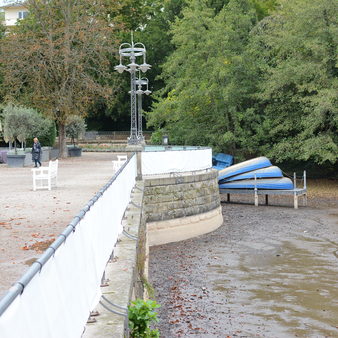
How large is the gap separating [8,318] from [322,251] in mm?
16173

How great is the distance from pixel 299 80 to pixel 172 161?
559 inches

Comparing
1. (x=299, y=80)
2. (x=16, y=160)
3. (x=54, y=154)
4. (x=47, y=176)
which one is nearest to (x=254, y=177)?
(x=299, y=80)

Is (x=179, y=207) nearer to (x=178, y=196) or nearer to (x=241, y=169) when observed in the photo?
(x=178, y=196)

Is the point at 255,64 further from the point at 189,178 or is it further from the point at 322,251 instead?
the point at 322,251

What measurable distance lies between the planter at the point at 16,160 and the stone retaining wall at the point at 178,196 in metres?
12.3

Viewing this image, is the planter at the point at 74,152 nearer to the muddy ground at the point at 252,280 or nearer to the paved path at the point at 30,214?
the paved path at the point at 30,214

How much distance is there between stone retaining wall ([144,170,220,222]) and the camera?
18641mm

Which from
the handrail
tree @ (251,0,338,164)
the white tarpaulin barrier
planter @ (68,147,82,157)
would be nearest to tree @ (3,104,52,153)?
planter @ (68,147,82,157)

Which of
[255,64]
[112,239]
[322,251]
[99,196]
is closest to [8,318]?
[99,196]

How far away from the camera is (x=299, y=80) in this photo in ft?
104

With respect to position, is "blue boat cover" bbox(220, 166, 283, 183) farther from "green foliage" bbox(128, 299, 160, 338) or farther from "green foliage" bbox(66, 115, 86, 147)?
"green foliage" bbox(128, 299, 160, 338)

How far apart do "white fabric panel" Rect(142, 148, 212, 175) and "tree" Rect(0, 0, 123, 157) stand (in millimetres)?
15673

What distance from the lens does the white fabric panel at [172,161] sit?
19203mm

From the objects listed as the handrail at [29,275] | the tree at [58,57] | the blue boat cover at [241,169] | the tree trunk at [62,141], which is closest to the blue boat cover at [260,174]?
the blue boat cover at [241,169]
